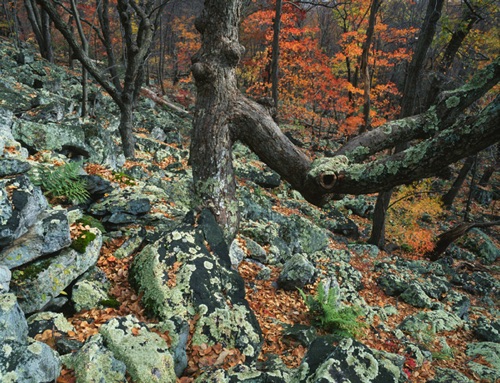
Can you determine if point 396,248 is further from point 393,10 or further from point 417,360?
point 393,10

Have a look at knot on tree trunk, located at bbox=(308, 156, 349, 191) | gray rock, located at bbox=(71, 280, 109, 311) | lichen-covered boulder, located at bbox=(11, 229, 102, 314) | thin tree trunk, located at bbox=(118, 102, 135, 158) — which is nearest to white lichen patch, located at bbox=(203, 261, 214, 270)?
gray rock, located at bbox=(71, 280, 109, 311)

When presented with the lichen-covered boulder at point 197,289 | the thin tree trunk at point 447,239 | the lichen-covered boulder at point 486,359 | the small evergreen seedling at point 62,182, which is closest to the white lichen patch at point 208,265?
the lichen-covered boulder at point 197,289

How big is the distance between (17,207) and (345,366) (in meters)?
3.67

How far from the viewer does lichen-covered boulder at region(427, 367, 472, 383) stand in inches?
187

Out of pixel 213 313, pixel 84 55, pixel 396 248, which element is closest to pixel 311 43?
pixel 396 248

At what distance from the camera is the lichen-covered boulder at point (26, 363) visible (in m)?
2.17

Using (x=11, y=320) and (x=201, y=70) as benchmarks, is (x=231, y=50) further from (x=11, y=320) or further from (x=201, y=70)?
(x=11, y=320)

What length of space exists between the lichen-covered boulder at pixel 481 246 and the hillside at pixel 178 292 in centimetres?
417

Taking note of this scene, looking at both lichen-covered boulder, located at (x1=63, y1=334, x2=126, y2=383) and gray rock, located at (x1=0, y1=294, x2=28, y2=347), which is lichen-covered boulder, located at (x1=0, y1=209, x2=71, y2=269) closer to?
gray rock, located at (x1=0, y1=294, x2=28, y2=347)

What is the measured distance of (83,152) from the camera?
23.7ft

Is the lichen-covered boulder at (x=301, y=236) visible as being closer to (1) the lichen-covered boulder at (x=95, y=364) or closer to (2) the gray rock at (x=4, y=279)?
(1) the lichen-covered boulder at (x=95, y=364)

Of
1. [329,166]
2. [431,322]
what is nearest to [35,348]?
[329,166]

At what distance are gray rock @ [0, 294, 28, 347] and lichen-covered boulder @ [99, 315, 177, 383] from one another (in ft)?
2.07

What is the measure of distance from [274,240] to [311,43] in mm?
15868
